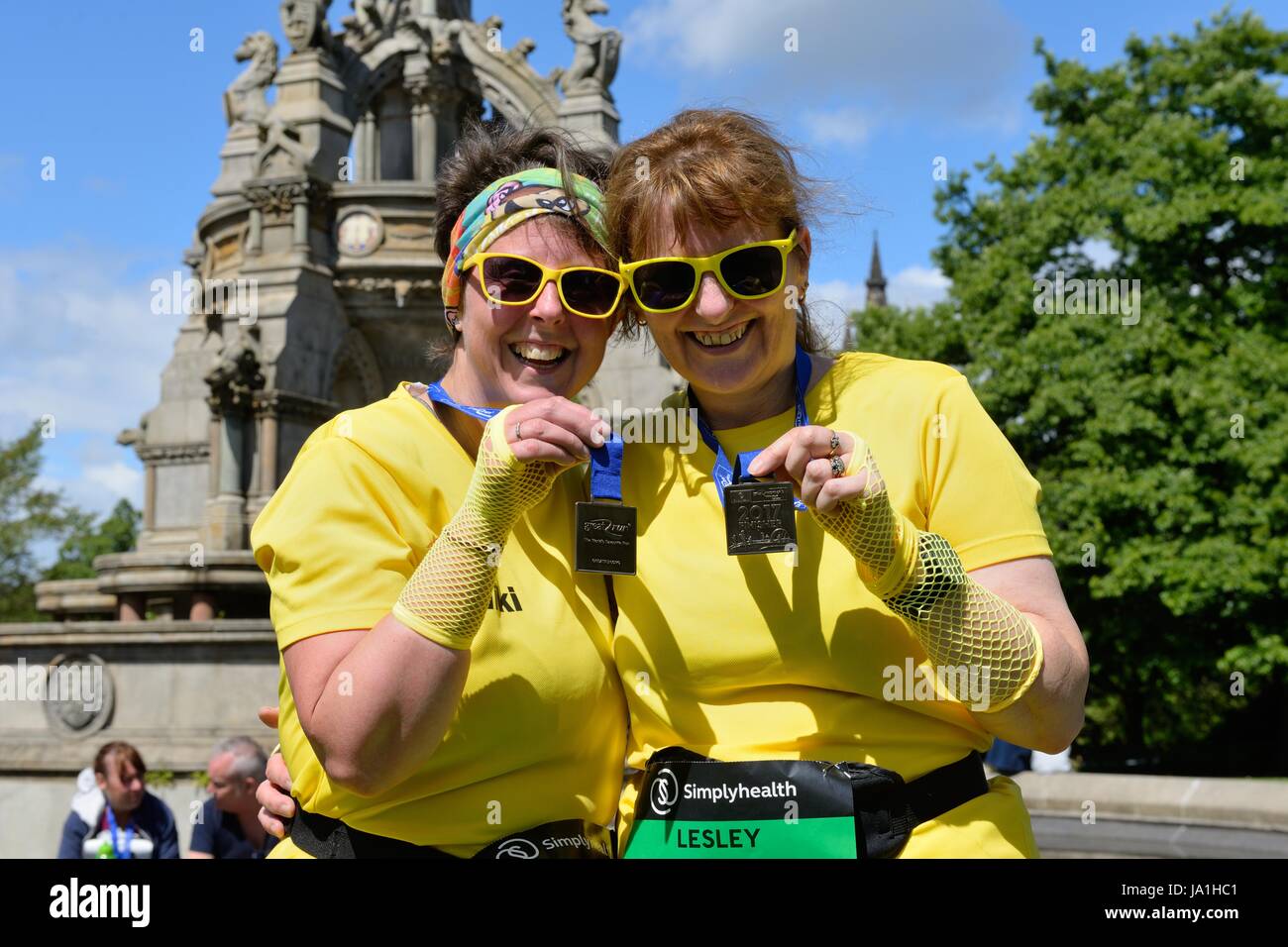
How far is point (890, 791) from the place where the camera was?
261 cm

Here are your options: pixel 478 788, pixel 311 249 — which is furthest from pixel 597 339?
pixel 311 249

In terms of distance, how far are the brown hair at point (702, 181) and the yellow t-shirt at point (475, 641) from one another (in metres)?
0.60

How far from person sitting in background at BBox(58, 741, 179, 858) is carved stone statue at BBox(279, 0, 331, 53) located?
16.8 meters

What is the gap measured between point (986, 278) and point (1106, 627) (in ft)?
20.7

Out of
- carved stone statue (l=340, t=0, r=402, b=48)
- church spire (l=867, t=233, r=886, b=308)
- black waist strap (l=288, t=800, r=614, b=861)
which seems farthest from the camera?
church spire (l=867, t=233, r=886, b=308)

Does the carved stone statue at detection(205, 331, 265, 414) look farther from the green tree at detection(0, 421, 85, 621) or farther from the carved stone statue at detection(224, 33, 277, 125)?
the green tree at detection(0, 421, 85, 621)

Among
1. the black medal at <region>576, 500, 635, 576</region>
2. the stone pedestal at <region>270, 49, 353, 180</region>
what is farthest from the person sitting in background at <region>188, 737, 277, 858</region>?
the stone pedestal at <region>270, 49, 353, 180</region>

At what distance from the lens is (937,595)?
2.47 m

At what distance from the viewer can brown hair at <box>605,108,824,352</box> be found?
2.80 m

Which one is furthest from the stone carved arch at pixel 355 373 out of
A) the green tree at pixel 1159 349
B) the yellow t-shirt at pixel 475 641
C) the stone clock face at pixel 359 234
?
the yellow t-shirt at pixel 475 641

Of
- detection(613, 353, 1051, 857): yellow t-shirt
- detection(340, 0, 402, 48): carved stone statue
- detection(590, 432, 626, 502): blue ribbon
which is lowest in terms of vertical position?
detection(613, 353, 1051, 857): yellow t-shirt
